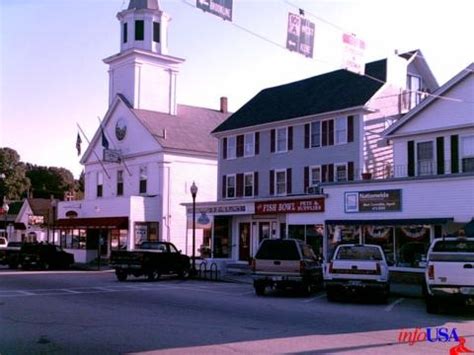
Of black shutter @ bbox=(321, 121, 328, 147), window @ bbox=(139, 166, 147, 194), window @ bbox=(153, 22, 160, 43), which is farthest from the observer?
window @ bbox=(153, 22, 160, 43)

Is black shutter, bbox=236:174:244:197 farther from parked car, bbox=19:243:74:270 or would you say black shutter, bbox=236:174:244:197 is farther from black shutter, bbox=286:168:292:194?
parked car, bbox=19:243:74:270

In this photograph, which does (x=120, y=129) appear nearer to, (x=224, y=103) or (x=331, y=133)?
(x=224, y=103)

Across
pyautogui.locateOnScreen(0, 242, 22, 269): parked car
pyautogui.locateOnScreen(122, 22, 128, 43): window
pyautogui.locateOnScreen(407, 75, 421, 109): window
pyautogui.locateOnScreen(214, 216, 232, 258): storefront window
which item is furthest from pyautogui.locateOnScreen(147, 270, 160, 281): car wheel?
pyautogui.locateOnScreen(122, 22, 128, 43): window

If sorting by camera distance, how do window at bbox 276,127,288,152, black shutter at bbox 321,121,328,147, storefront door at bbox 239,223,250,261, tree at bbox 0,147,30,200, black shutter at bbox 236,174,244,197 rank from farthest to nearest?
tree at bbox 0,147,30,200, black shutter at bbox 236,174,244,197, window at bbox 276,127,288,152, storefront door at bbox 239,223,250,261, black shutter at bbox 321,121,328,147

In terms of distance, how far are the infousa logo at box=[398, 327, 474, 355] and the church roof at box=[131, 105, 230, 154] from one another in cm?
3380

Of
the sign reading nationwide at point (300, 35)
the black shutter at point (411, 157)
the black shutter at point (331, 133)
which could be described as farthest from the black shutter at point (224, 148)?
the sign reading nationwide at point (300, 35)

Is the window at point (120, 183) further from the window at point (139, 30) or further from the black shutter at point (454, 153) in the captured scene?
the black shutter at point (454, 153)

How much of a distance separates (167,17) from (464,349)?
44753mm

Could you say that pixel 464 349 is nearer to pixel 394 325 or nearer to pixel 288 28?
pixel 394 325

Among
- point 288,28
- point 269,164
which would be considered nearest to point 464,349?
point 288,28

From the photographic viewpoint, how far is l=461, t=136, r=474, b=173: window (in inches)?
1122

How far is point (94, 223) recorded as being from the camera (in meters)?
45.9

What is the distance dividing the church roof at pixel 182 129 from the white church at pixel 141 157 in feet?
0.30

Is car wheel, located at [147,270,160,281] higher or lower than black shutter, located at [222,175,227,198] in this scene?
lower
